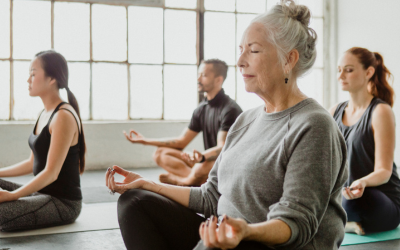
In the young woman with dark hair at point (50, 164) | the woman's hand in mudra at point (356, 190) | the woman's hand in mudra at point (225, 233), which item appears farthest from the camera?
the young woman with dark hair at point (50, 164)

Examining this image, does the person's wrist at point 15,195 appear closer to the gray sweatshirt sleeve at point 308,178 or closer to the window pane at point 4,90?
the gray sweatshirt sleeve at point 308,178

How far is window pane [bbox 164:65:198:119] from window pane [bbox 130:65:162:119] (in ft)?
0.39

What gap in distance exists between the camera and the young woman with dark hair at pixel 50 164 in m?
2.59

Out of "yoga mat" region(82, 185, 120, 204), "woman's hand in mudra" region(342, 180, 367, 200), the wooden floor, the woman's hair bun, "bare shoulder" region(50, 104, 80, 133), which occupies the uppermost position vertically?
the woman's hair bun

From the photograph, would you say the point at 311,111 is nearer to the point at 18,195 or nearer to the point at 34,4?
the point at 18,195

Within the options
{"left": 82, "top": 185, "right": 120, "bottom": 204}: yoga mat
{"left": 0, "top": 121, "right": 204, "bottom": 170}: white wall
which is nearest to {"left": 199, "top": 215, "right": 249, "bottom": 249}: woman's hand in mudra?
{"left": 82, "top": 185, "right": 120, "bottom": 204}: yoga mat

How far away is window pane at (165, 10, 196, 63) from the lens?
636 cm

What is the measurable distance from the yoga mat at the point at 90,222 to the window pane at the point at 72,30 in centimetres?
303

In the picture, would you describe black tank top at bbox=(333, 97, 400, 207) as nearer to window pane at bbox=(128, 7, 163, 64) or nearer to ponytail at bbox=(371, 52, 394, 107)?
ponytail at bbox=(371, 52, 394, 107)

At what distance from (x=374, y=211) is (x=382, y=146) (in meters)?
0.40

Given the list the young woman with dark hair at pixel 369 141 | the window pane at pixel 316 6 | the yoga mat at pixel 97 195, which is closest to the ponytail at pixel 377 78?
the young woman with dark hair at pixel 369 141

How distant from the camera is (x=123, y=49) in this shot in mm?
6129

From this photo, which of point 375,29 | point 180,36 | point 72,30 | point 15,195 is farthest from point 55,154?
point 375,29

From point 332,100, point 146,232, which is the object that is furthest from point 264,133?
point 332,100
